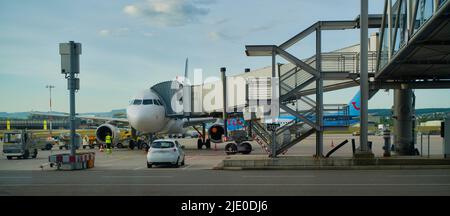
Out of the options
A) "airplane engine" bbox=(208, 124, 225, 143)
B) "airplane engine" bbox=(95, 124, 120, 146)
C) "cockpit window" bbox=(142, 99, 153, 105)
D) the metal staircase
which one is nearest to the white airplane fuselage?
"cockpit window" bbox=(142, 99, 153, 105)

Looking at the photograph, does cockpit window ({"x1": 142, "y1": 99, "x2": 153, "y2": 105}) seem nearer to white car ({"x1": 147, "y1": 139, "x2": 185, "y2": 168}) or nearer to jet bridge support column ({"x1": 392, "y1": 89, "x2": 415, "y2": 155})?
white car ({"x1": 147, "y1": 139, "x2": 185, "y2": 168})

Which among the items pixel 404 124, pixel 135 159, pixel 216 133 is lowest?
pixel 135 159

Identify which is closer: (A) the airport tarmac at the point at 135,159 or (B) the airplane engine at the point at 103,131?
(A) the airport tarmac at the point at 135,159

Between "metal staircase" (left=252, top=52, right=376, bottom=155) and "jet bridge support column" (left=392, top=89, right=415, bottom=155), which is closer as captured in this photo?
"metal staircase" (left=252, top=52, right=376, bottom=155)

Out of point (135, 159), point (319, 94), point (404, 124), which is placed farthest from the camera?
point (135, 159)

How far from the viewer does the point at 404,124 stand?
24.7m

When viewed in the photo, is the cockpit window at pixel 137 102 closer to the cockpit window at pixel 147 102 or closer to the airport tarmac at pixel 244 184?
the cockpit window at pixel 147 102

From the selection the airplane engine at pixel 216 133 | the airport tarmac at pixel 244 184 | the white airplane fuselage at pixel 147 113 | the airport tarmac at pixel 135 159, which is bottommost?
the airport tarmac at pixel 135 159

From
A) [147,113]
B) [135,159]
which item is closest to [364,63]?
[135,159]

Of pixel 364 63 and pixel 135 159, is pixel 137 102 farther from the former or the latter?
pixel 364 63

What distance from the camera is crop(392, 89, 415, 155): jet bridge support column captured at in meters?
24.5

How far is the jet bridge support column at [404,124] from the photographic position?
80.2ft

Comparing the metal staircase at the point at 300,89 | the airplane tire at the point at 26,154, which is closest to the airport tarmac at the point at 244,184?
the metal staircase at the point at 300,89

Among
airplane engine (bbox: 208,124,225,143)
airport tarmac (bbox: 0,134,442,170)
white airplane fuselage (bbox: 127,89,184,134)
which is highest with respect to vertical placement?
white airplane fuselage (bbox: 127,89,184,134)
